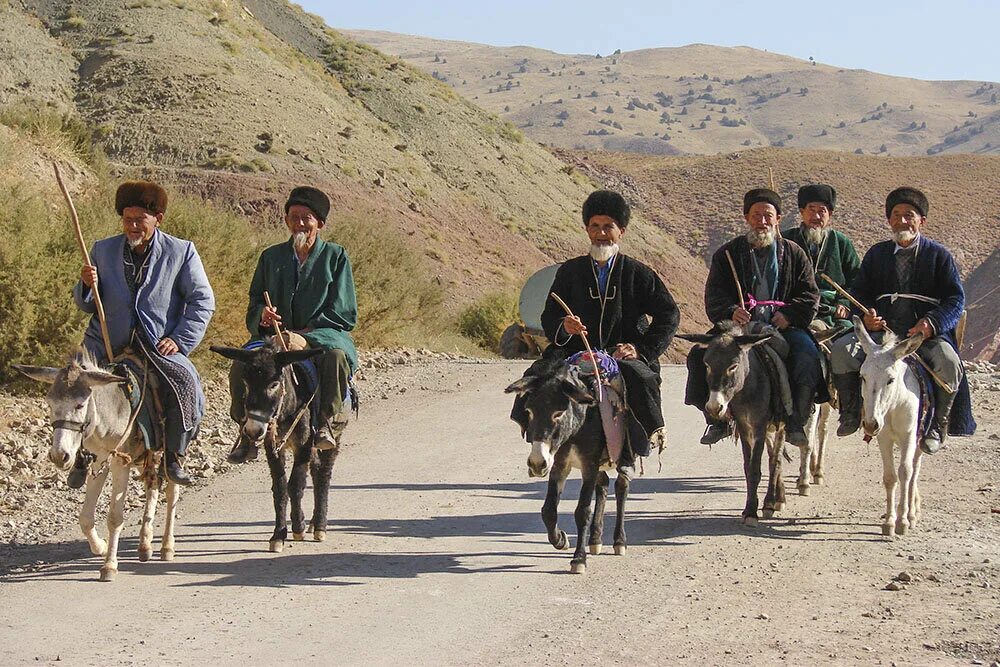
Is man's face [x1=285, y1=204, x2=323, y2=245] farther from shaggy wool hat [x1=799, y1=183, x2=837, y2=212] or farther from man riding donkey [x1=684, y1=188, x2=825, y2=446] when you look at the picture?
shaggy wool hat [x1=799, y1=183, x2=837, y2=212]

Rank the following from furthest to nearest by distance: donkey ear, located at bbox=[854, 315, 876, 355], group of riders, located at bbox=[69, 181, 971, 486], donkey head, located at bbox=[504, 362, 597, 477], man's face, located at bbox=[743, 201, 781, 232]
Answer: man's face, located at bbox=[743, 201, 781, 232] < donkey ear, located at bbox=[854, 315, 876, 355] < group of riders, located at bbox=[69, 181, 971, 486] < donkey head, located at bbox=[504, 362, 597, 477]

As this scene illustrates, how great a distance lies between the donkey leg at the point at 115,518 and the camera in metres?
8.61

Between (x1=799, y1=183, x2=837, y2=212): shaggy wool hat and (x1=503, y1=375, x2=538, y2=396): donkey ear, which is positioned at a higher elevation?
(x1=799, y1=183, x2=837, y2=212): shaggy wool hat

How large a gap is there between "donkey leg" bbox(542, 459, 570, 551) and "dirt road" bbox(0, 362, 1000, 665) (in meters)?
0.22

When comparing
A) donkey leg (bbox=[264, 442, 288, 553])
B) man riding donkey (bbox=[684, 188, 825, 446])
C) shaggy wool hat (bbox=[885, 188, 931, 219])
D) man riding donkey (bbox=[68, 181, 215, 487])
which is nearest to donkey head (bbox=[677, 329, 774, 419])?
man riding donkey (bbox=[684, 188, 825, 446])

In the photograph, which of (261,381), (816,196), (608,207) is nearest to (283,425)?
(261,381)

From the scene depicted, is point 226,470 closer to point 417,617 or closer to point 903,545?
point 417,617

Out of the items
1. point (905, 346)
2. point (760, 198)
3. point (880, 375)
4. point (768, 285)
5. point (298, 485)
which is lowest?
point (298, 485)

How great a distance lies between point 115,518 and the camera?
8695 mm

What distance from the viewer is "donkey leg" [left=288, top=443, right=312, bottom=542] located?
9.63 metres

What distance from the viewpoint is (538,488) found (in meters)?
12.5

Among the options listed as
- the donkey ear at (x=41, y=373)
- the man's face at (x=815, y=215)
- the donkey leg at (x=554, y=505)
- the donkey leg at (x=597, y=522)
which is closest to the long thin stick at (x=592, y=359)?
the donkey leg at (x=554, y=505)

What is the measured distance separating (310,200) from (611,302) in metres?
2.36

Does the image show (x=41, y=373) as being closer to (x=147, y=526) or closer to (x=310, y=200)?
(x=147, y=526)
